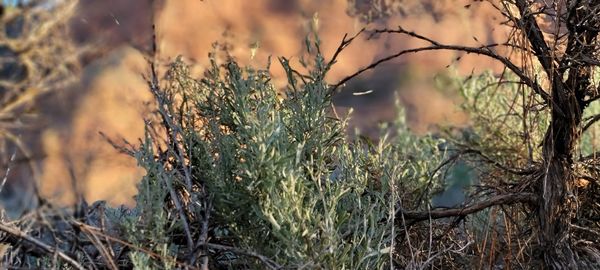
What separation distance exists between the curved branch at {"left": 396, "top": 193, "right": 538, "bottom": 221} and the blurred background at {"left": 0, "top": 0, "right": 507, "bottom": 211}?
55 centimetres

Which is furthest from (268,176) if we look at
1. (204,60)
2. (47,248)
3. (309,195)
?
(204,60)

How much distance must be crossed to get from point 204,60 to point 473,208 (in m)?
1.92

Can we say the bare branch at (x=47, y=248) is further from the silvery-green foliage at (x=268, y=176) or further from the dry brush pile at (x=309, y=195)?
the silvery-green foliage at (x=268, y=176)

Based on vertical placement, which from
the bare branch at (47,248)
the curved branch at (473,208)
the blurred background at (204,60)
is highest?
the blurred background at (204,60)

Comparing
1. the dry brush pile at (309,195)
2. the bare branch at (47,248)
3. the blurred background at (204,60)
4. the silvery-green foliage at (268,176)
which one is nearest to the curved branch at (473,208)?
the dry brush pile at (309,195)

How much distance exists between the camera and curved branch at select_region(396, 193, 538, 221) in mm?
2279

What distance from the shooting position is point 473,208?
230 cm

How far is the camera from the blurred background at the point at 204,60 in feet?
8.22

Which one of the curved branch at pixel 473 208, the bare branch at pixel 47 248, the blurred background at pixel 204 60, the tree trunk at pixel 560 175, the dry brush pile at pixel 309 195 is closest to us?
the bare branch at pixel 47 248

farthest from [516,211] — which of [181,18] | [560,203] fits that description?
[181,18]

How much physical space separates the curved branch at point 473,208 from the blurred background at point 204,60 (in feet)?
1.79

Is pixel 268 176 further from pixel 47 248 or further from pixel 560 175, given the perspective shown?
pixel 560 175

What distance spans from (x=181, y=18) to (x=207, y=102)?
165 cm

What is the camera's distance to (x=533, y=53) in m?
2.24
